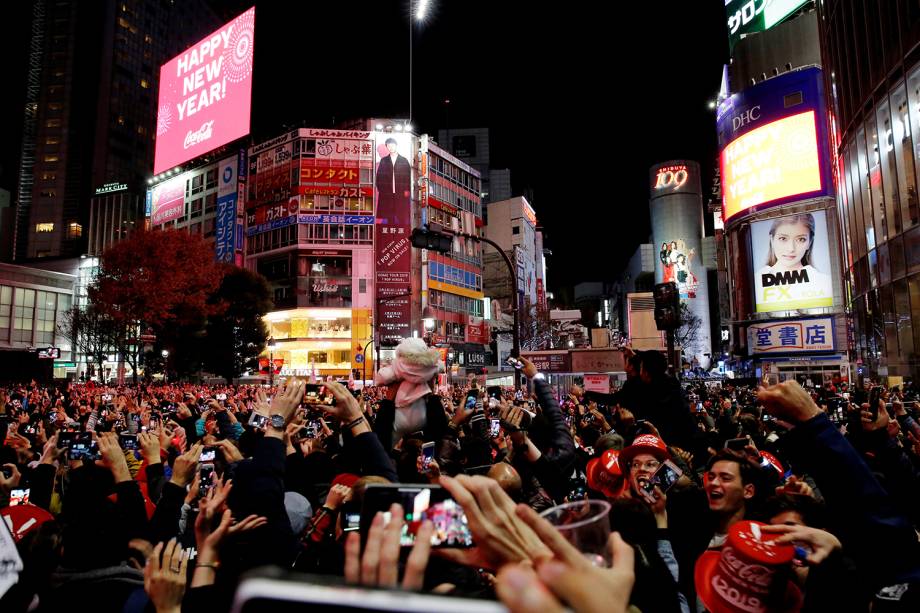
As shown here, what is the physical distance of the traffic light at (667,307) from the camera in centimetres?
1049

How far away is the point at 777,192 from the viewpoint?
1613 inches

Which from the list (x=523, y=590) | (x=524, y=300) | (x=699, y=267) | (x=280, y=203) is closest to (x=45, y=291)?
(x=280, y=203)

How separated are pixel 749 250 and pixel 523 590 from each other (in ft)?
159

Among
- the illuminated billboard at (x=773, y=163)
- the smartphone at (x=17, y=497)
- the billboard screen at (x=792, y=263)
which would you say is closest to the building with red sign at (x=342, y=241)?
the illuminated billboard at (x=773, y=163)

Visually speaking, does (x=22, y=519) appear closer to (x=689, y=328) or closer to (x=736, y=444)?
(x=736, y=444)

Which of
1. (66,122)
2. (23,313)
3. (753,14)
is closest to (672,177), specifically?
(753,14)

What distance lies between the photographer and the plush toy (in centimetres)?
456

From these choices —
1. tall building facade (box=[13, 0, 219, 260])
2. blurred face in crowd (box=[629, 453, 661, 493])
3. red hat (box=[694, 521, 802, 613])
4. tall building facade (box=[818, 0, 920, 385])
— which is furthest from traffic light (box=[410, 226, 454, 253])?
tall building facade (box=[13, 0, 219, 260])

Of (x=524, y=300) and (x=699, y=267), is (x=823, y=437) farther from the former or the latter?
(x=699, y=267)

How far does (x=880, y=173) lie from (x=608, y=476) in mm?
24581

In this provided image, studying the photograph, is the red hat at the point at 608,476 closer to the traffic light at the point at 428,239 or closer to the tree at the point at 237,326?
the traffic light at the point at 428,239

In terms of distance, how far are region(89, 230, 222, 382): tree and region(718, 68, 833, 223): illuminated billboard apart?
41641 mm

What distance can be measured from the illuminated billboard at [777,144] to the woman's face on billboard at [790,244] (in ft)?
8.04

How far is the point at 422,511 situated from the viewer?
5.22ft
